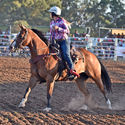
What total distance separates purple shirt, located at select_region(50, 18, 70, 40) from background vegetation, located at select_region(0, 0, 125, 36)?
36.3 metres

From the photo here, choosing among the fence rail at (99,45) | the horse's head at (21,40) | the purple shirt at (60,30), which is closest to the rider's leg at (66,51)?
the purple shirt at (60,30)

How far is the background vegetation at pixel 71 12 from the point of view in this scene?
4419 cm

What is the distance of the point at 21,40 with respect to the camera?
6.06 metres

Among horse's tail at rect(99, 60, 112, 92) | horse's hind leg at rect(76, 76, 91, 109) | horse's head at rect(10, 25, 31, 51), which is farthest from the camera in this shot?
horse's tail at rect(99, 60, 112, 92)

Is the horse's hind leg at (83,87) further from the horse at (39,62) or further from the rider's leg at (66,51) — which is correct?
the rider's leg at (66,51)

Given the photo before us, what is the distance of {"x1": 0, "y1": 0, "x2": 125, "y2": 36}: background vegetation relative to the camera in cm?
4419

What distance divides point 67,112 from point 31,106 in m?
0.88

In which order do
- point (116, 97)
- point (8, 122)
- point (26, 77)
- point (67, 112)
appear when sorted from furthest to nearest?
point (26, 77) < point (116, 97) < point (67, 112) < point (8, 122)

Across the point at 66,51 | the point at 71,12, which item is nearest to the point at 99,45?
the point at 66,51

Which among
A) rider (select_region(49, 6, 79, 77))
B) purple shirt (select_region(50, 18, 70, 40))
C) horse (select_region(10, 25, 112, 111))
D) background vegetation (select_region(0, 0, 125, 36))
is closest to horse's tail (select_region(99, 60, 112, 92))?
horse (select_region(10, 25, 112, 111))

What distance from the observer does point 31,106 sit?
247 inches

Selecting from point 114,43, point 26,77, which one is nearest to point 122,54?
point 114,43

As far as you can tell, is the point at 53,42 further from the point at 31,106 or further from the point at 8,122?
the point at 8,122

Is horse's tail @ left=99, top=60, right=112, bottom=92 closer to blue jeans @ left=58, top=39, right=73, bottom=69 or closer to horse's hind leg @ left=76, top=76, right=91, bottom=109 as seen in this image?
horse's hind leg @ left=76, top=76, right=91, bottom=109
